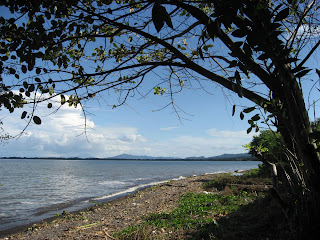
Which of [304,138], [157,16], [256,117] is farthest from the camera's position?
[256,117]

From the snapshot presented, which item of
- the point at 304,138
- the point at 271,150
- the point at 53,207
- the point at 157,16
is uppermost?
the point at 157,16

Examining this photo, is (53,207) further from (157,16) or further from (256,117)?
(157,16)

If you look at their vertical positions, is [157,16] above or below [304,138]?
above

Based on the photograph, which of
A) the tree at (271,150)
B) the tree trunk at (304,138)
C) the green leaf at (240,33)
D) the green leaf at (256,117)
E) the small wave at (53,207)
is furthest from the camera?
the small wave at (53,207)

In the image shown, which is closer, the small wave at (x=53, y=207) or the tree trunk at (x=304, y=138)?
the tree trunk at (x=304, y=138)

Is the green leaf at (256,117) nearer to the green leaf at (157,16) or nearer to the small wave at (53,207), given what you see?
the green leaf at (157,16)

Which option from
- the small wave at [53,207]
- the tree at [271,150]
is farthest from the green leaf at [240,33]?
the small wave at [53,207]

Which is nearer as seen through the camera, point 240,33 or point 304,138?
point 240,33

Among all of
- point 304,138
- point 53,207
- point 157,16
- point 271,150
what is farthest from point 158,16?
point 53,207

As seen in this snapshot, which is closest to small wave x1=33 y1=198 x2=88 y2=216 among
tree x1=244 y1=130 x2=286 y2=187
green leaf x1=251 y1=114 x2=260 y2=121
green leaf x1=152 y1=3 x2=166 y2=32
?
tree x1=244 y1=130 x2=286 y2=187

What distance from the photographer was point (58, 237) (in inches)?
303

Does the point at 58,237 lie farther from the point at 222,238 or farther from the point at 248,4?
the point at 248,4

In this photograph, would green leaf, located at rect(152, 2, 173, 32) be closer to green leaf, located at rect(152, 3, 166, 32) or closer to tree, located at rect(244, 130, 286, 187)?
green leaf, located at rect(152, 3, 166, 32)

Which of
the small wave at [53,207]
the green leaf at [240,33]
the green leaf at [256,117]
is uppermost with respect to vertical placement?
the green leaf at [240,33]
